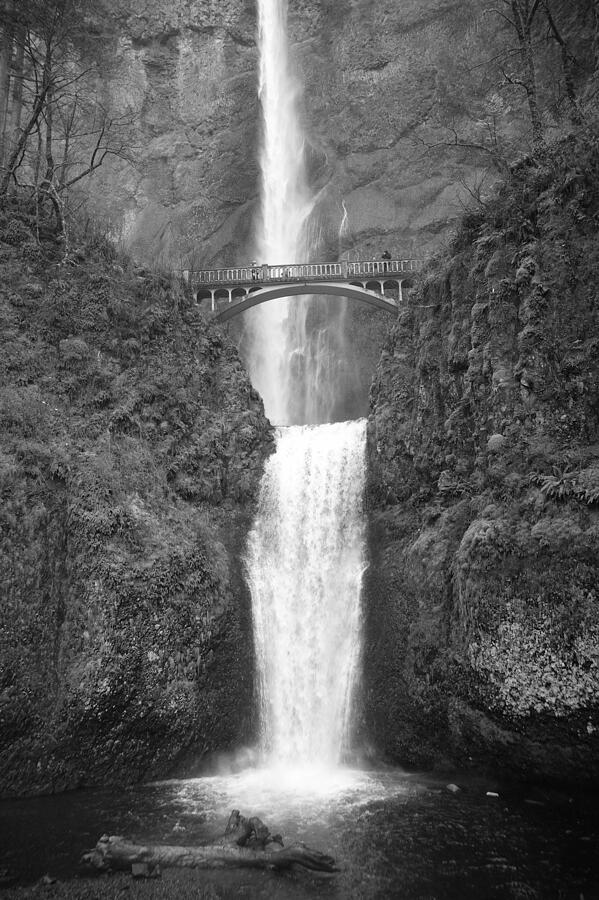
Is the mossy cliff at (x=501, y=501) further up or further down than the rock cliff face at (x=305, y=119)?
further down

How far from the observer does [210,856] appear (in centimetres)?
856

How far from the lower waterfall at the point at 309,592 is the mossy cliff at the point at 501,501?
2.33ft

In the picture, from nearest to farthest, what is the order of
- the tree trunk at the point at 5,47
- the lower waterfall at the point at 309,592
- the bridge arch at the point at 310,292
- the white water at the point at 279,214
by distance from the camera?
1. the lower waterfall at the point at 309,592
2. the tree trunk at the point at 5,47
3. the bridge arch at the point at 310,292
4. the white water at the point at 279,214

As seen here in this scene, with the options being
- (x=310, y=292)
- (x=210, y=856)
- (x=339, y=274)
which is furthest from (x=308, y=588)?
(x=339, y=274)

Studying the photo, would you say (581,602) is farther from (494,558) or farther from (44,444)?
(44,444)

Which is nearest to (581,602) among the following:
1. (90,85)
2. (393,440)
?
(393,440)

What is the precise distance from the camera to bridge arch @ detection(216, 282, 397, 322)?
2623 centimetres

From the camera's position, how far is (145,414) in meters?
17.1

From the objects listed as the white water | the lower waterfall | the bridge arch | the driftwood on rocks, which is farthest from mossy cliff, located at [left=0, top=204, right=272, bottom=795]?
the white water

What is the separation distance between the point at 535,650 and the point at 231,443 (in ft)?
35.7

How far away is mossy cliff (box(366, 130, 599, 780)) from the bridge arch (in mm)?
8436

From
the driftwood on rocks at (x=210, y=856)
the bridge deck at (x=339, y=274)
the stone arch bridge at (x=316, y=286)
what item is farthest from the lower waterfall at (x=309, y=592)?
the bridge deck at (x=339, y=274)

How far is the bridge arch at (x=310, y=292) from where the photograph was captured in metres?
26.2

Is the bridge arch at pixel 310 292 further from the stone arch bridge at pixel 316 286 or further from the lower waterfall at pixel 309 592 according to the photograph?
the lower waterfall at pixel 309 592
